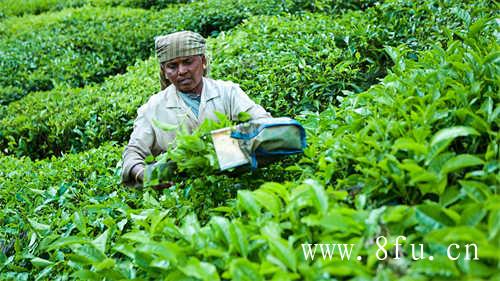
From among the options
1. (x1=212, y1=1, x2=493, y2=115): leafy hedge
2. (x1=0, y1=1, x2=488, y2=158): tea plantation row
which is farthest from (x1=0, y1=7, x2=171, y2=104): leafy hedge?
(x1=212, y1=1, x2=493, y2=115): leafy hedge

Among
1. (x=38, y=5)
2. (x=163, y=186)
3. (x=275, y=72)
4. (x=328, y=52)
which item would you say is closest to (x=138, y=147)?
(x=163, y=186)

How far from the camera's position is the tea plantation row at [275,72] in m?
3.93

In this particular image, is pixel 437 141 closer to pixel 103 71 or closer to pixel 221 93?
pixel 221 93

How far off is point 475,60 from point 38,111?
4368mm

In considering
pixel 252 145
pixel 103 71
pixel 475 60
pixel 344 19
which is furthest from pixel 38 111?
pixel 475 60

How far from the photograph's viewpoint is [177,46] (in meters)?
2.78

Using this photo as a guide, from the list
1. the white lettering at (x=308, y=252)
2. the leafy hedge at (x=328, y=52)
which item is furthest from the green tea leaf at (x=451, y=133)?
the leafy hedge at (x=328, y=52)

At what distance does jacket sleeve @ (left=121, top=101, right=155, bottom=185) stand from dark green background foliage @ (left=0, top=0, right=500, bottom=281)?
6.2 inches

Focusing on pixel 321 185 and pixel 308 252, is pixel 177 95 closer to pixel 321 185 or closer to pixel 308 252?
pixel 321 185

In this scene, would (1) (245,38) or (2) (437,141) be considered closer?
(2) (437,141)

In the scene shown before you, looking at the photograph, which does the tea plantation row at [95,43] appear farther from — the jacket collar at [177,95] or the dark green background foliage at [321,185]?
the jacket collar at [177,95]

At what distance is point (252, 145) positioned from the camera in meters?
2.06

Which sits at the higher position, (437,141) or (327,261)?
(437,141)

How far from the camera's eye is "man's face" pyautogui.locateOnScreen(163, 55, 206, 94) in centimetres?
280
